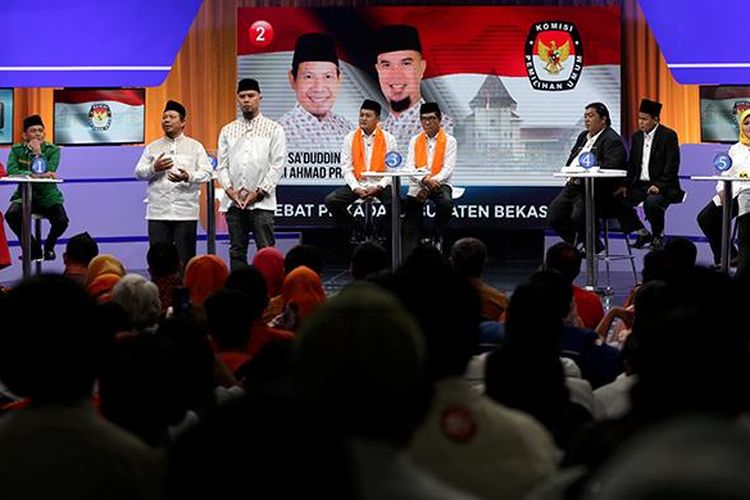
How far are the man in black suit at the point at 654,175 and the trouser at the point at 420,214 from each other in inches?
45.6

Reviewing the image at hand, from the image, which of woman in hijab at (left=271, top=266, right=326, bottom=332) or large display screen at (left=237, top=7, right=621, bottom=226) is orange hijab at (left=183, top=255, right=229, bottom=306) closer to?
woman in hijab at (left=271, top=266, right=326, bottom=332)

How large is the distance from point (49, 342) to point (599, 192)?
7544 mm

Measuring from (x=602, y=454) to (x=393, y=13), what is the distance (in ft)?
31.5

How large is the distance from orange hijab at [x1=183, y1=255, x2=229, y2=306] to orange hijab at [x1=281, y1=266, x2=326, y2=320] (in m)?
0.32

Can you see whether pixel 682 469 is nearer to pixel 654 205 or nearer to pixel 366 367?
pixel 366 367

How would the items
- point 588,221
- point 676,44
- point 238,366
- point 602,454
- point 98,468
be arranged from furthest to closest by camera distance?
point 588,221, point 676,44, point 238,366, point 602,454, point 98,468

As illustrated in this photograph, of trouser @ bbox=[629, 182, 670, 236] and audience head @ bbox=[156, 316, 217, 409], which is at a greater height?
trouser @ bbox=[629, 182, 670, 236]

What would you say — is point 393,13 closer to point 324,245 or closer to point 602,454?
point 324,245

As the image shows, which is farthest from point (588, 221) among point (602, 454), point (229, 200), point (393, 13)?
point (602, 454)

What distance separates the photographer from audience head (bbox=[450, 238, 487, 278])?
5.44 meters

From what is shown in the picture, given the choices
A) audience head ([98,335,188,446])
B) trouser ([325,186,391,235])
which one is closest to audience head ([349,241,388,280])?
audience head ([98,335,188,446])

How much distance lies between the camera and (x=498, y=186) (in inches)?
444

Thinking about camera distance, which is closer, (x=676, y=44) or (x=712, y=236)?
(x=676, y=44)

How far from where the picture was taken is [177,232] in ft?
29.8
